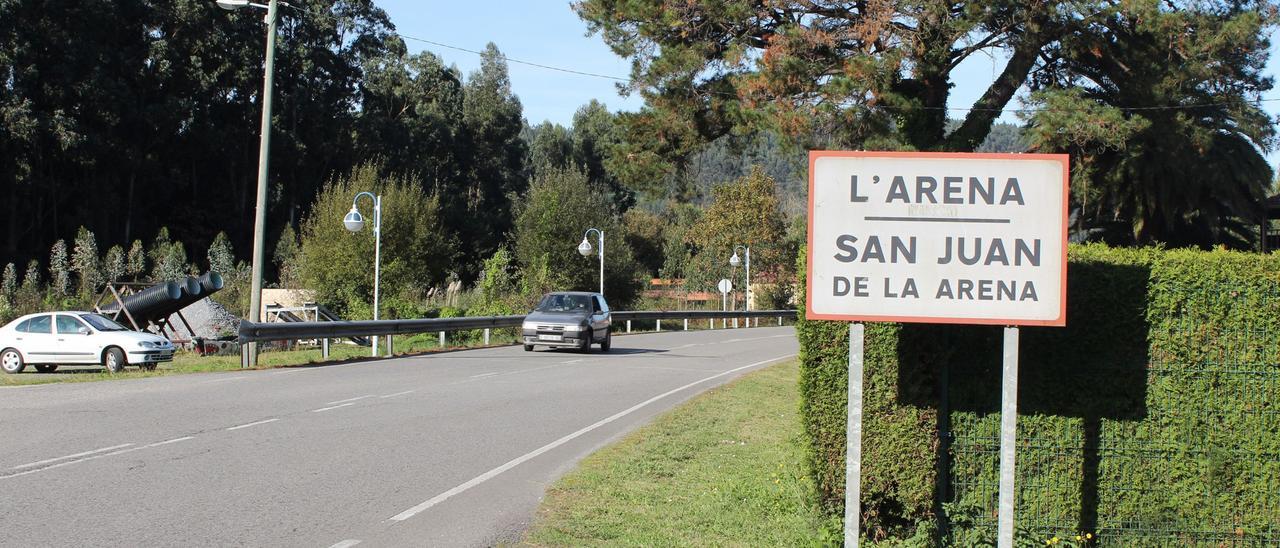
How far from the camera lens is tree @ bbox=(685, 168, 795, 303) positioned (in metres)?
66.3

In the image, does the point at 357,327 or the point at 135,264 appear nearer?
the point at 357,327

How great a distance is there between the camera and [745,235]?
6619cm

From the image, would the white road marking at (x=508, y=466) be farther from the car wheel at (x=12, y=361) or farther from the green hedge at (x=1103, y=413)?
the car wheel at (x=12, y=361)

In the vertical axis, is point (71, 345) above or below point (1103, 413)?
below

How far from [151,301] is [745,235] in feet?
142

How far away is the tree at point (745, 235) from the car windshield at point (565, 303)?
36.7 m

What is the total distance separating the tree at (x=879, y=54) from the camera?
19.5 meters

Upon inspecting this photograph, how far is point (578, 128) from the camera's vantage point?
105125mm

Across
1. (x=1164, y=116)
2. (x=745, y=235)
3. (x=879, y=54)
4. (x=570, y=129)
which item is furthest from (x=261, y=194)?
(x=570, y=129)

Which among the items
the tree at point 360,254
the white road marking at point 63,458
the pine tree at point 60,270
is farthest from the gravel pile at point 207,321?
the white road marking at point 63,458

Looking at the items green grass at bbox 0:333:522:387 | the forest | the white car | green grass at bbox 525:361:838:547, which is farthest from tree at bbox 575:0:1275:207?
the white car

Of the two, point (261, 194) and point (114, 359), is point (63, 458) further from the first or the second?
point (261, 194)

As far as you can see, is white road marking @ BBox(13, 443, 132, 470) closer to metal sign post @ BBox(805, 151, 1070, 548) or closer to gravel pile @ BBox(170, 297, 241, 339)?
metal sign post @ BBox(805, 151, 1070, 548)

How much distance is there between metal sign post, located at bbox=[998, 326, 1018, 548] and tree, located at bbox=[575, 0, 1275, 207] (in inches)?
534
